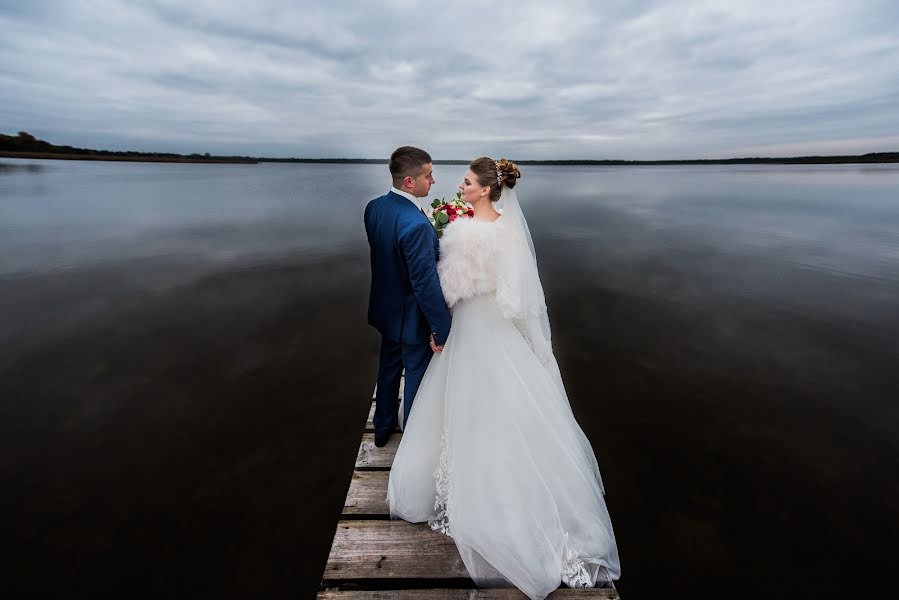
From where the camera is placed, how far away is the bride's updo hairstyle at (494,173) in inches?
113

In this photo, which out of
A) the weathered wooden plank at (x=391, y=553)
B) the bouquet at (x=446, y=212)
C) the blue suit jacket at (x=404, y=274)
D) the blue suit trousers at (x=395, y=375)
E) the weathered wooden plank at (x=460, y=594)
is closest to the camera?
the weathered wooden plank at (x=460, y=594)

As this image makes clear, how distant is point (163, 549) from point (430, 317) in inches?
121

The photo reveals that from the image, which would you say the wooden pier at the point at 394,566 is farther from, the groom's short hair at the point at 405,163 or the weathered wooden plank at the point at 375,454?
the groom's short hair at the point at 405,163

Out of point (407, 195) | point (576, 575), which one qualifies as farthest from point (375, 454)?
point (407, 195)

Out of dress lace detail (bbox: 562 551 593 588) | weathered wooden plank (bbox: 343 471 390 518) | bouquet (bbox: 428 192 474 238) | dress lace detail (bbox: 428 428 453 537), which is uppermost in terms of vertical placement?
bouquet (bbox: 428 192 474 238)

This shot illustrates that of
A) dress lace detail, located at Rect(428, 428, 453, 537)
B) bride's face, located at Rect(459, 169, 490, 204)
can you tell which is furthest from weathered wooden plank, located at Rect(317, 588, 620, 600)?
bride's face, located at Rect(459, 169, 490, 204)

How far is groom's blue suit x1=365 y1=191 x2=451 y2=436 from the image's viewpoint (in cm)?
257

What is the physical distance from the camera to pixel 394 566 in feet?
8.02

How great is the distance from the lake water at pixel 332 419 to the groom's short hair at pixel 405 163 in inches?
128

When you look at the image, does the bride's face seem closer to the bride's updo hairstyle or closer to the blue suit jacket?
the bride's updo hairstyle

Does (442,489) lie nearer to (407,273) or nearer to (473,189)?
(407,273)

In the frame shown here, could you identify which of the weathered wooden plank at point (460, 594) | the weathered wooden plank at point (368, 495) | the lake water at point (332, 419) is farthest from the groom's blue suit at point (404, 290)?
the lake water at point (332, 419)

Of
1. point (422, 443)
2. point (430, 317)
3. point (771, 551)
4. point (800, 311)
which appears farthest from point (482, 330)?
point (800, 311)

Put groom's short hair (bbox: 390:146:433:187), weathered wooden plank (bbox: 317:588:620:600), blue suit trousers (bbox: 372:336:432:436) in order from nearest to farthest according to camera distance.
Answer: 1. weathered wooden plank (bbox: 317:588:620:600)
2. groom's short hair (bbox: 390:146:433:187)
3. blue suit trousers (bbox: 372:336:432:436)
